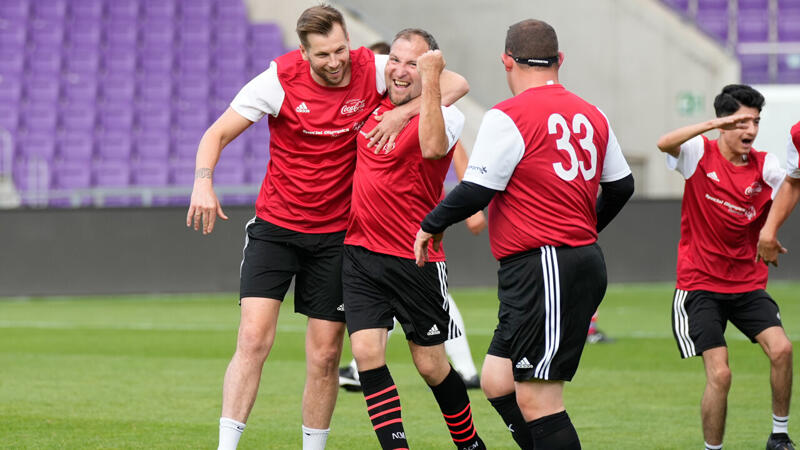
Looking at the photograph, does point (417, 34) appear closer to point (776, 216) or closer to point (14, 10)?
point (776, 216)

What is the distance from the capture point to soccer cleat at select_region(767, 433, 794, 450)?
6.47 m

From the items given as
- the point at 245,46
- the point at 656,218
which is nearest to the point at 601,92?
the point at 656,218

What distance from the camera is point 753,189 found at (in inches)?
262

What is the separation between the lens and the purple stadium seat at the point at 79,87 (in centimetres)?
2383

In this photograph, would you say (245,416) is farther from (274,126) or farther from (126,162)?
(126,162)

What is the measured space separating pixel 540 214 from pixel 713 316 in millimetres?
2129

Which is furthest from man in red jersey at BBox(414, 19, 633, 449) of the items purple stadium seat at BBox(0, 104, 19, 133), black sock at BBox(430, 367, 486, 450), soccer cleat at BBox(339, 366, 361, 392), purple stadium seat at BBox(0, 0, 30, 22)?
purple stadium seat at BBox(0, 0, 30, 22)

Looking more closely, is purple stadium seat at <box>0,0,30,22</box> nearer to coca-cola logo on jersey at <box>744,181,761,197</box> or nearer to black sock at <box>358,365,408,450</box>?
coca-cola logo on jersey at <box>744,181,761,197</box>

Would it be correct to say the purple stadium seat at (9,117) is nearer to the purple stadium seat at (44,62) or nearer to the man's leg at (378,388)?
the purple stadium seat at (44,62)

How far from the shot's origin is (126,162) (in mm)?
22766

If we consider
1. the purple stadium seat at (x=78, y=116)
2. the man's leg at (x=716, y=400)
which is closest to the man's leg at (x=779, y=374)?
the man's leg at (x=716, y=400)

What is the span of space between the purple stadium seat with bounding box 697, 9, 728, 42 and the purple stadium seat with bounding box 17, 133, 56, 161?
1529cm

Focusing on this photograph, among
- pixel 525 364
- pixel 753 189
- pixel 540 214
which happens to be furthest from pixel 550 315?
pixel 753 189

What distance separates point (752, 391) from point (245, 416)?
15.5 feet
